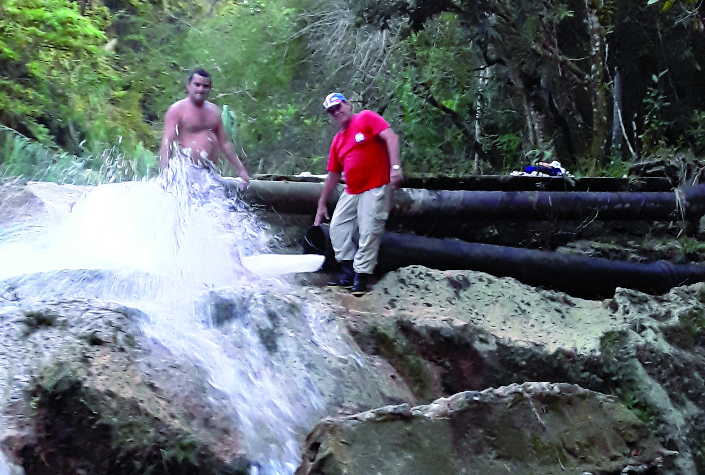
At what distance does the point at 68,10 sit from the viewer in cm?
1391

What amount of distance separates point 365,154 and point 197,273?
1.39 meters

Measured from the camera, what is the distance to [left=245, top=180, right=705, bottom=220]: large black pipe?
6.95 m

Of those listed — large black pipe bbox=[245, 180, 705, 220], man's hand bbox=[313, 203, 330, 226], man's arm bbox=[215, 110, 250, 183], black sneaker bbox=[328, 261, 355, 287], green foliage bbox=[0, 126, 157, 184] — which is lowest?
green foliage bbox=[0, 126, 157, 184]

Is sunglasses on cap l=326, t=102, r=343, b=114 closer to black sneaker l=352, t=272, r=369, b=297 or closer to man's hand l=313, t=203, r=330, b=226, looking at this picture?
man's hand l=313, t=203, r=330, b=226

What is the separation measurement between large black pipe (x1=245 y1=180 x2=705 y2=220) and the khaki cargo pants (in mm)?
461

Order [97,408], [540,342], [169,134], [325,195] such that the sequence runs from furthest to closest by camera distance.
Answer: [169,134] < [325,195] < [540,342] < [97,408]

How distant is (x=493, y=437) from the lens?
473 cm

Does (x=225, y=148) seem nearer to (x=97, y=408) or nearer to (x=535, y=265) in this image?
(x=535, y=265)

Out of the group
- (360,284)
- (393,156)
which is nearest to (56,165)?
(360,284)

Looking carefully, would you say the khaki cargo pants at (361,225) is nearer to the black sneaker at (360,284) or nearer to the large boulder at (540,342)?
the black sneaker at (360,284)

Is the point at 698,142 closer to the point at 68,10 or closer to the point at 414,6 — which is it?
the point at 414,6

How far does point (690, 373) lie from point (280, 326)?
2.70m

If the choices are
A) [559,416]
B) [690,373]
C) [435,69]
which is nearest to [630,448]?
[559,416]

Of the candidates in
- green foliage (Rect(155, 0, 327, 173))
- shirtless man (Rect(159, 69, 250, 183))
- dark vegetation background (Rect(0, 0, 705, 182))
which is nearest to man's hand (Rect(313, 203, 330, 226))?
shirtless man (Rect(159, 69, 250, 183))
